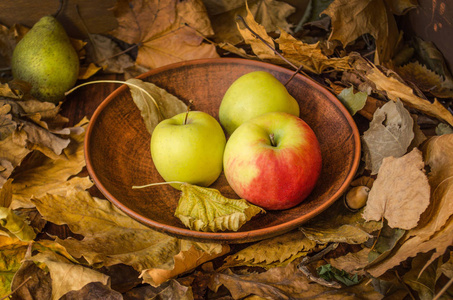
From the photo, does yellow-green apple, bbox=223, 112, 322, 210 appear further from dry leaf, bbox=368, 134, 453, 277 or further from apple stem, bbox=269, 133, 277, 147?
dry leaf, bbox=368, 134, 453, 277

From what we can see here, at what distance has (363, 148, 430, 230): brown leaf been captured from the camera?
62 cm

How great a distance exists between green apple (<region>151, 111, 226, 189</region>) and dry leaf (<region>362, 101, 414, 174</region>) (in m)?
0.27

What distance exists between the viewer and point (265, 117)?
0.76 meters

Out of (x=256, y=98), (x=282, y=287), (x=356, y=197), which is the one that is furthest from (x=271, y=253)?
(x=256, y=98)

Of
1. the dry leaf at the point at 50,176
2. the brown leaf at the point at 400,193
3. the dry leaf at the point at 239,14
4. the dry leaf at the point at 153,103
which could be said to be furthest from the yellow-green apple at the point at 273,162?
the dry leaf at the point at 239,14

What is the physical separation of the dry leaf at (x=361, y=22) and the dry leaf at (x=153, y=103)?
1.20ft

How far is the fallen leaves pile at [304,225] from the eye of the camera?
0.64 m

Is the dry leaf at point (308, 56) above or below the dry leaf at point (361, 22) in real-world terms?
below

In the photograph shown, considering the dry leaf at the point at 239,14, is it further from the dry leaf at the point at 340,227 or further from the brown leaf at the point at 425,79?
the dry leaf at the point at 340,227

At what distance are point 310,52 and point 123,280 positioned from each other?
58 centimetres

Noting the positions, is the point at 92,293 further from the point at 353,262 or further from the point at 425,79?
the point at 425,79

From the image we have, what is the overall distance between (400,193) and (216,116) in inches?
17.5

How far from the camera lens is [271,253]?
719 mm

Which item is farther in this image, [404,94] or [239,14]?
[239,14]
